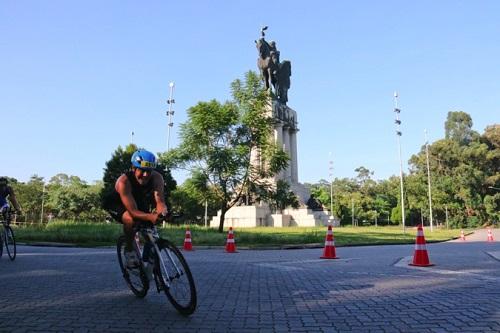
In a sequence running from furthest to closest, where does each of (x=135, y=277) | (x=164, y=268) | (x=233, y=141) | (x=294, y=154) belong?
(x=294, y=154) → (x=233, y=141) → (x=135, y=277) → (x=164, y=268)

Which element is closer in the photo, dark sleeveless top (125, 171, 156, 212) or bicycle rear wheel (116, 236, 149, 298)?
dark sleeveless top (125, 171, 156, 212)

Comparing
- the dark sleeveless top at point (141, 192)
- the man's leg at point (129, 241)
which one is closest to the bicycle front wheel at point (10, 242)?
the man's leg at point (129, 241)

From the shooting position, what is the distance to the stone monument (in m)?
49.4

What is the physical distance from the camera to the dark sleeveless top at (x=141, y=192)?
5.71 m

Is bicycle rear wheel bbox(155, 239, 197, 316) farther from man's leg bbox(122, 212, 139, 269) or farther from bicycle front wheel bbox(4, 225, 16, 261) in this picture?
bicycle front wheel bbox(4, 225, 16, 261)

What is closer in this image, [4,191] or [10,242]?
[4,191]

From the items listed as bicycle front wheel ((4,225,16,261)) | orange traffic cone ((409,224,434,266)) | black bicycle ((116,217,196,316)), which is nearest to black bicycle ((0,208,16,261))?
bicycle front wheel ((4,225,16,261))

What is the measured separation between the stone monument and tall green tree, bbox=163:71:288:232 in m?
17.7

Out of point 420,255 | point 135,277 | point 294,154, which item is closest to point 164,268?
point 135,277

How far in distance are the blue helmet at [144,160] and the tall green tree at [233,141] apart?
21.4 meters

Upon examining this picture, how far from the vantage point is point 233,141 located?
2859cm

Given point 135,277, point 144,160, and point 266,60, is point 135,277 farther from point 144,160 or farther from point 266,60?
point 266,60

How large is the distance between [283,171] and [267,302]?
43863 millimetres

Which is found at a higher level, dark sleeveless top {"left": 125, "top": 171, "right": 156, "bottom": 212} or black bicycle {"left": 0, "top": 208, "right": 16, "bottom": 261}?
dark sleeveless top {"left": 125, "top": 171, "right": 156, "bottom": 212}
